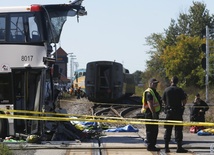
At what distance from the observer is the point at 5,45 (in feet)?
51.0

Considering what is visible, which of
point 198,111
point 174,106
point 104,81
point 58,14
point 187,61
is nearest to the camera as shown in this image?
point 174,106

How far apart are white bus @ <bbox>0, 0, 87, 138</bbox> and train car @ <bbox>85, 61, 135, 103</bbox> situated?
66.9 ft

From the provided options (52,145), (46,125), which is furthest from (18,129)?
(52,145)

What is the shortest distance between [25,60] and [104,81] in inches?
851

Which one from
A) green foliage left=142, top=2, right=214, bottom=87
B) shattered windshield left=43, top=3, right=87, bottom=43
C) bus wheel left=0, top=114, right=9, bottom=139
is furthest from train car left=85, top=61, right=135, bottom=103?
bus wheel left=0, top=114, right=9, bottom=139

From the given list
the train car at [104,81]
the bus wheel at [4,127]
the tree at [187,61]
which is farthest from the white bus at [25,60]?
the tree at [187,61]

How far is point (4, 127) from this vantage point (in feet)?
50.8

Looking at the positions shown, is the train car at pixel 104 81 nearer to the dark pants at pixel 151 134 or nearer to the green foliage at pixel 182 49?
the green foliage at pixel 182 49

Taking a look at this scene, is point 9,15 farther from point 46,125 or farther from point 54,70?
point 46,125

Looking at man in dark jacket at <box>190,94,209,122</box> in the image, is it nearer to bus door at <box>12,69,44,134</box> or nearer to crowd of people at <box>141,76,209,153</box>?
crowd of people at <box>141,76,209,153</box>

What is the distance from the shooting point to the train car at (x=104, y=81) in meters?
36.2

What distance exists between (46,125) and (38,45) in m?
2.49

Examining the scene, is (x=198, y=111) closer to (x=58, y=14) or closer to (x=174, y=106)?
(x=58, y=14)

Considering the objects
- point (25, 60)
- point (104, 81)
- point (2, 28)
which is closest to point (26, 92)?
point (25, 60)
